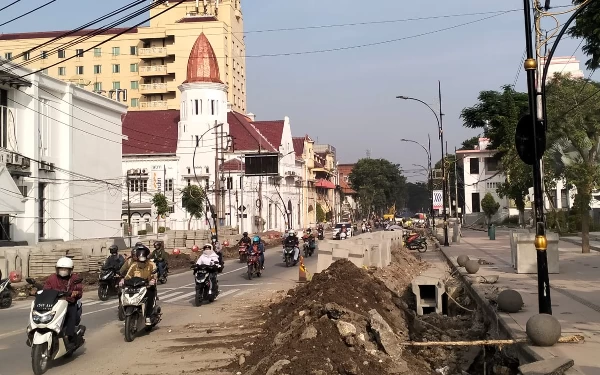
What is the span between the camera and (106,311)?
52.3 feet

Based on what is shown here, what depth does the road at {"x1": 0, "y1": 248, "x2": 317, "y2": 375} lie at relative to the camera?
405 inches

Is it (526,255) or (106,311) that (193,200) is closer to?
(526,255)

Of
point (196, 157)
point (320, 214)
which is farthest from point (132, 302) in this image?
point (320, 214)

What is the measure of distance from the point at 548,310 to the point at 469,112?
5728cm

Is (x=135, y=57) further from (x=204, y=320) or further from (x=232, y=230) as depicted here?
(x=204, y=320)

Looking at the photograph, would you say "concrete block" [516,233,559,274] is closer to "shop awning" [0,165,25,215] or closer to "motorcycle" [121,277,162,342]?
"motorcycle" [121,277,162,342]

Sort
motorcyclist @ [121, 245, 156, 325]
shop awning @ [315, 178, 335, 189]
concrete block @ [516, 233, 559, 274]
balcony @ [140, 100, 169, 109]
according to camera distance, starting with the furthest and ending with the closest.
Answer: shop awning @ [315, 178, 335, 189]
balcony @ [140, 100, 169, 109]
concrete block @ [516, 233, 559, 274]
motorcyclist @ [121, 245, 156, 325]

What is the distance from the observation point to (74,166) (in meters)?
38.2

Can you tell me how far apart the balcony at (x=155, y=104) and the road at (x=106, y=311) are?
63.1 metres

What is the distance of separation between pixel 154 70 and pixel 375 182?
49656 millimetres

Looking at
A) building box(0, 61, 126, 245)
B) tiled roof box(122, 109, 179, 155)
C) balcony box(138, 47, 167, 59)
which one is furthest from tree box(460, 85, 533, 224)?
balcony box(138, 47, 167, 59)

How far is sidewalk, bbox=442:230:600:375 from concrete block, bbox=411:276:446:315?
145 cm

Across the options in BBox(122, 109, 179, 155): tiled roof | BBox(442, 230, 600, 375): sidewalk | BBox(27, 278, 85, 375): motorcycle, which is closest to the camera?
→ BBox(442, 230, 600, 375): sidewalk

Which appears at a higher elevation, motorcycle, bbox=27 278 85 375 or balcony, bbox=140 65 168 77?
balcony, bbox=140 65 168 77
